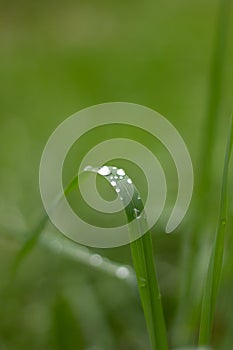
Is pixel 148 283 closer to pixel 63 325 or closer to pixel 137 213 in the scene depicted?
pixel 137 213

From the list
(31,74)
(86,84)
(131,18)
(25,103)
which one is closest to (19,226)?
(25,103)

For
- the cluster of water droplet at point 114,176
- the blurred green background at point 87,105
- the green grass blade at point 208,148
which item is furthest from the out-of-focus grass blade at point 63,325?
the cluster of water droplet at point 114,176

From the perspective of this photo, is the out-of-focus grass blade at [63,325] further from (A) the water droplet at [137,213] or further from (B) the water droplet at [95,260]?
(A) the water droplet at [137,213]

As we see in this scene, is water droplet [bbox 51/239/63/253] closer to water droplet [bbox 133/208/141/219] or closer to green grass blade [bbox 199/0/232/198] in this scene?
green grass blade [bbox 199/0/232/198]

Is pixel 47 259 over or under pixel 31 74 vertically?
over

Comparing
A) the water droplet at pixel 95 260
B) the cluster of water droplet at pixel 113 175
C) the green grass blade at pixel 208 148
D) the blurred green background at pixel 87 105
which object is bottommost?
the blurred green background at pixel 87 105

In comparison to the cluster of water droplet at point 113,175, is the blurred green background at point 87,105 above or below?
below

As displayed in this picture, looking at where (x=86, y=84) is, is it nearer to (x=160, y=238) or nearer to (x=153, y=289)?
(x=160, y=238)
